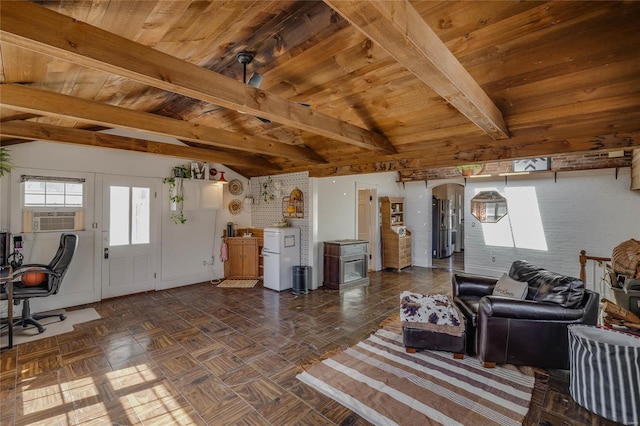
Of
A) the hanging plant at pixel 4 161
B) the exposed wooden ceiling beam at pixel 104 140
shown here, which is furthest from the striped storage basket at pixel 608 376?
the hanging plant at pixel 4 161

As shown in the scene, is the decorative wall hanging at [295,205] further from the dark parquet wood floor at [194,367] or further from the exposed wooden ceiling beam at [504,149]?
the dark parquet wood floor at [194,367]

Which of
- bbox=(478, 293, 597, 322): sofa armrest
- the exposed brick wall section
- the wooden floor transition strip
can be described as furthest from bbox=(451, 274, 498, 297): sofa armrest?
the wooden floor transition strip

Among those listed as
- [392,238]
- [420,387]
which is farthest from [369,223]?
[420,387]

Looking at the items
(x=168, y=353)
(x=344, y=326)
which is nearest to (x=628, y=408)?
(x=344, y=326)

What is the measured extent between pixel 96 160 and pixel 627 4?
6604 mm

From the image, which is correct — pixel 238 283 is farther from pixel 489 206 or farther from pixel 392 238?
pixel 489 206

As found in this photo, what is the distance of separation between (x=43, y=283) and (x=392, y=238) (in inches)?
267

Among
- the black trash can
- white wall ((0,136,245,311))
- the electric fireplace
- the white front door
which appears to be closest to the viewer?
white wall ((0,136,245,311))

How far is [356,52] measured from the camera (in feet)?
8.02

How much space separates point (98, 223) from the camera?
4.86m

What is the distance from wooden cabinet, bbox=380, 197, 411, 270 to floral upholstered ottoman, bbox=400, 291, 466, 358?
426 centimetres

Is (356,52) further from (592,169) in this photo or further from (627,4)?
(592,169)

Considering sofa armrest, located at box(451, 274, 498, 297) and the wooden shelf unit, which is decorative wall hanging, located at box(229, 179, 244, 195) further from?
sofa armrest, located at box(451, 274, 498, 297)

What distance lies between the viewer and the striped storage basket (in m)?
2.05
